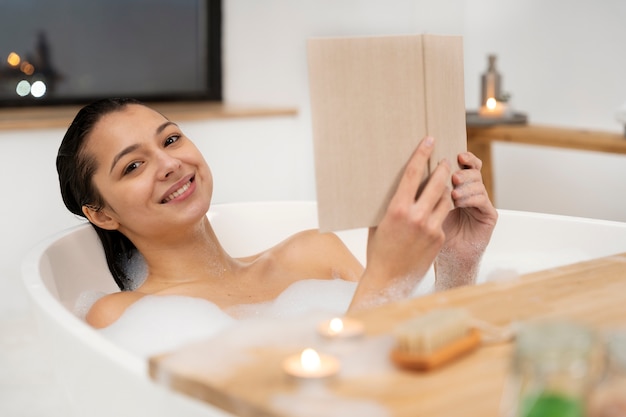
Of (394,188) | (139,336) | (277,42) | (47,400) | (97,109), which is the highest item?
(277,42)

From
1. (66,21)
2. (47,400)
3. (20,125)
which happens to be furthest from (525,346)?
(66,21)

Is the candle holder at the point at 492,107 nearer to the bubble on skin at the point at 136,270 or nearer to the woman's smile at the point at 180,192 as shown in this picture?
the bubble on skin at the point at 136,270

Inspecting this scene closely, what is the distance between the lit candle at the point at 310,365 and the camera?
2.40 feet

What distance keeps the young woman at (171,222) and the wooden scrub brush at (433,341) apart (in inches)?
20.8

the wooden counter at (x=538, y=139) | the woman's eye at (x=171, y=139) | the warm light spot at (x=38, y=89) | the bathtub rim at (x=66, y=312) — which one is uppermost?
the warm light spot at (x=38, y=89)

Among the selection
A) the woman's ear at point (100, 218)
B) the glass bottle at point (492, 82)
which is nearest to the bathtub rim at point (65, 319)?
the woman's ear at point (100, 218)

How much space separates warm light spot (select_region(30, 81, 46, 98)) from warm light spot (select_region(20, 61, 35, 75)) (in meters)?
0.05

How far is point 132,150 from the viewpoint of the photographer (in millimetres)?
1729

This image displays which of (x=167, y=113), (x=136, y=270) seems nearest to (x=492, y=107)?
(x=167, y=113)

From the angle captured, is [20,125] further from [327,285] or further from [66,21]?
[327,285]

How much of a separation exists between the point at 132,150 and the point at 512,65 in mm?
2701

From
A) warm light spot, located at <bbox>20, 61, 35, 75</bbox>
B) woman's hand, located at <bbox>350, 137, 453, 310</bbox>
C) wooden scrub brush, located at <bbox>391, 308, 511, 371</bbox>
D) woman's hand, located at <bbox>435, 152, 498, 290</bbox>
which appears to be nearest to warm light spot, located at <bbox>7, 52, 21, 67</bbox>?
warm light spot, located at <bbox>20, 61, 35, 75</bbox>

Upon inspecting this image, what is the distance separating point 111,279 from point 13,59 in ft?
4.94

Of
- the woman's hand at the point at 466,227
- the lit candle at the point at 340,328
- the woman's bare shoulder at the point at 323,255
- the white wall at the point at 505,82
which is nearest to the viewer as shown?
the lit candle at the point at 340,328
